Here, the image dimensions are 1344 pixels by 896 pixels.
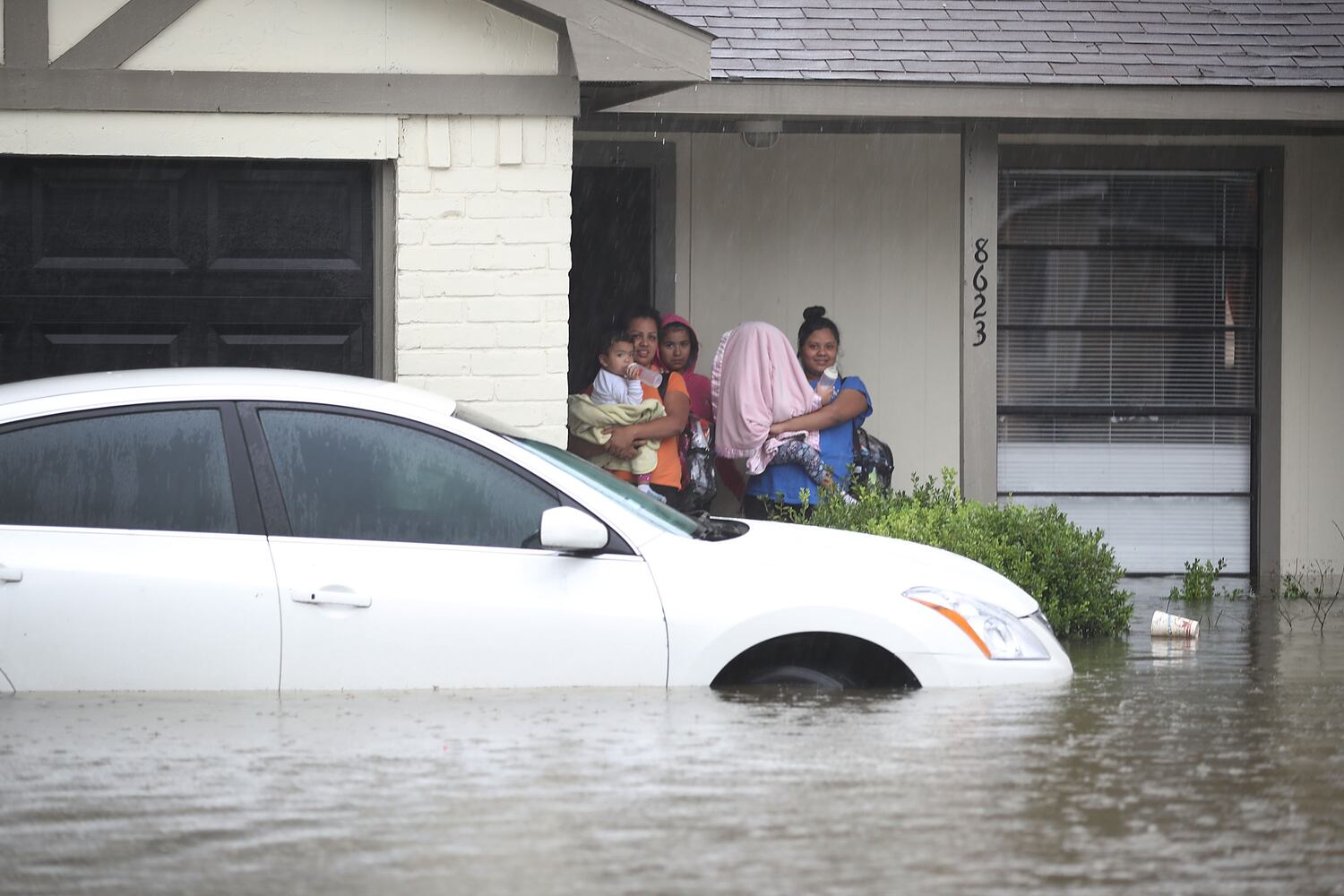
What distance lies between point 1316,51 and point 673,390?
4.13 m

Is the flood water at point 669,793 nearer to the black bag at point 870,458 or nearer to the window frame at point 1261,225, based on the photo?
the black bag at point 870,458

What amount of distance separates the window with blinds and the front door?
6.61m

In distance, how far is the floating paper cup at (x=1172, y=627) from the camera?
9.23m

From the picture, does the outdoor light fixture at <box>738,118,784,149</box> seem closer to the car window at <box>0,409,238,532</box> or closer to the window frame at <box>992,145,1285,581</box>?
the window frame at <box>992,145,1285,581</box>

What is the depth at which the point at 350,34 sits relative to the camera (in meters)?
8.95

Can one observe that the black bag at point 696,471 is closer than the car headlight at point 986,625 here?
No

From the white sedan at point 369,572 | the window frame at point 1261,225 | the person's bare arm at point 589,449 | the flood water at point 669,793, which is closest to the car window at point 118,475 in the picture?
the white sedan at point 369,572

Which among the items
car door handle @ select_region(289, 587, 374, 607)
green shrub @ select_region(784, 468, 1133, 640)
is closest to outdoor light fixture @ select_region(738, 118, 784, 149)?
green shrub @ select_region(784, 468, 1133, 640)

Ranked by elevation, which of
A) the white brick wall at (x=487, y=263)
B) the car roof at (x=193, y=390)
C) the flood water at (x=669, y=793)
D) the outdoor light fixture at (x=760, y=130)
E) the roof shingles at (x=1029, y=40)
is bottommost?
the flood water at (x=669, y=793)

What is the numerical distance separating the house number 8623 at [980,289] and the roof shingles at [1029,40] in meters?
1.04

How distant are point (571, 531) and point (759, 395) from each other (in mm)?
4869

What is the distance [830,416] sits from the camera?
10711 millimetres

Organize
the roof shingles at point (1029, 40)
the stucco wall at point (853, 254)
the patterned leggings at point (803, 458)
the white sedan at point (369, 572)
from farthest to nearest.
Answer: the stucco wall at point (853, 254) → the patterned leggings at point (803, 458) → the roof shingles at point (1029, 40) → the white sedan at point (369, 572)

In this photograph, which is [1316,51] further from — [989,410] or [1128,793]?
[1128,793]
